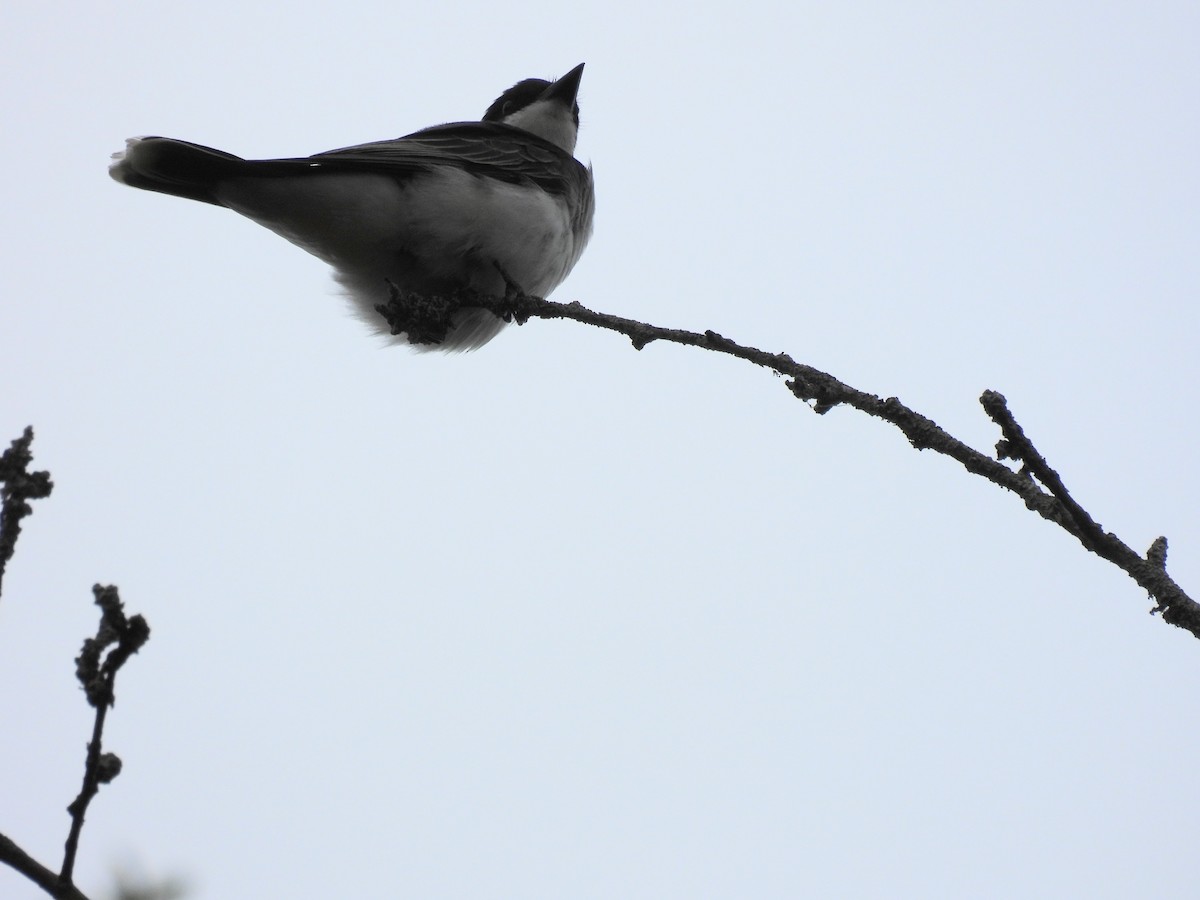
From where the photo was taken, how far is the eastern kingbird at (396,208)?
4.93 metres

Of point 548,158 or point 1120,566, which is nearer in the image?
point 1120,566

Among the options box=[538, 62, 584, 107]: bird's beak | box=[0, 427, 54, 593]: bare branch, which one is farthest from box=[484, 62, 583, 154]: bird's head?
box=[0, 427, 54, 593]: bare branch

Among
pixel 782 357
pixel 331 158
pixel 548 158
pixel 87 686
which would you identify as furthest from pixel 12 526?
pixel 548 158

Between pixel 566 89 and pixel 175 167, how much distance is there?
3717 mm

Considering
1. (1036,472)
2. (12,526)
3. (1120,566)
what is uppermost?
(1036,472)

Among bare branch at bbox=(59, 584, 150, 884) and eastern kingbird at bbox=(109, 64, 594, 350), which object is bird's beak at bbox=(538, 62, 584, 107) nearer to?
eastern kingbird at bbox=(109, 64, 594, 350)

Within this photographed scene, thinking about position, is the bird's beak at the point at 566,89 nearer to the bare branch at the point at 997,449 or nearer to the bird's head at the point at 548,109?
the bird's head at the point at 548,109

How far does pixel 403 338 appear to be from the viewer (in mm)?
5613

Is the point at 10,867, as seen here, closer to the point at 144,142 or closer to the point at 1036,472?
the point at 1036,472

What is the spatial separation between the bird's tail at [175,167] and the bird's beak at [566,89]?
3.48 metres

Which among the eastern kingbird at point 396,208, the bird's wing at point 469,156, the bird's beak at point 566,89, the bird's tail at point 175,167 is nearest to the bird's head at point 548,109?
the bird's beak at point 566,89

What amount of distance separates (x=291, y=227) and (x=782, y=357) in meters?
2.95

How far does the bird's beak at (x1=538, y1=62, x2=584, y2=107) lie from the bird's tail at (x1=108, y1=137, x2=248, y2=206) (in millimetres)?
3480

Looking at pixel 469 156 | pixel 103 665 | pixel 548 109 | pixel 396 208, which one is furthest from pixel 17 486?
pixel 548 109
